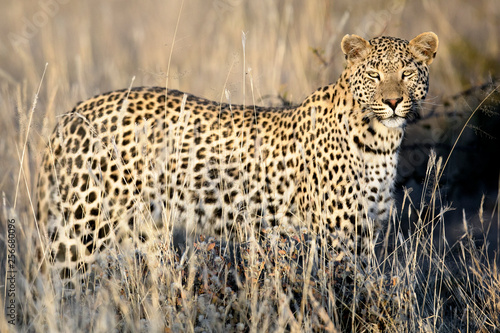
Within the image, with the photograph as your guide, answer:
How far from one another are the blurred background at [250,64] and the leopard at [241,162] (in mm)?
295

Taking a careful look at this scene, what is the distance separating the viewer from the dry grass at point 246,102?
14.1ft

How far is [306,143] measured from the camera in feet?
18.2

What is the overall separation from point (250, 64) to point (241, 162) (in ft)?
14.8

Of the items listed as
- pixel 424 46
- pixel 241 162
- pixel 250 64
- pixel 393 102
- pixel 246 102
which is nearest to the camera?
pixel 393 102

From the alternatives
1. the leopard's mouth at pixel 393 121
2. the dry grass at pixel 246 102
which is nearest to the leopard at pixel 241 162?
the leopard's mouth at pixel 393 121

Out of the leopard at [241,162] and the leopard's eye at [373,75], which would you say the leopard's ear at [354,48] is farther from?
the leopard's eye at [373,75]

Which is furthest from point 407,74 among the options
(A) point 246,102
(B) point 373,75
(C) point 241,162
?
(A) point 246,102

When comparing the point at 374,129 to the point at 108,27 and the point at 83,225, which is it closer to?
the point at 83,225

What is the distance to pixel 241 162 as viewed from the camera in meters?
5.60

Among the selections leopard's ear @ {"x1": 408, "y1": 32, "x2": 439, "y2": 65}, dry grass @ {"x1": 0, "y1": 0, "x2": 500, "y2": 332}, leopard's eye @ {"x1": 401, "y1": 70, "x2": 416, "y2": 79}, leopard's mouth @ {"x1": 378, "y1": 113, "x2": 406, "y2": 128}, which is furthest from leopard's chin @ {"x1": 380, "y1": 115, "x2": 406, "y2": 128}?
leopard's ear @ {"x1": 408, "y1": 32, "x2": 439, "y2": 65}

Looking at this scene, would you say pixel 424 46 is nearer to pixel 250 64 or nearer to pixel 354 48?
pixel 354 48

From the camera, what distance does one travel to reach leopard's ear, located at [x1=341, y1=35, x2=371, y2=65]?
528 centimetres

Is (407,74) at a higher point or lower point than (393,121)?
higher

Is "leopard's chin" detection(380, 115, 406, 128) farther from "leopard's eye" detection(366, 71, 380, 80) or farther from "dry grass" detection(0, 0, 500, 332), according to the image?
"dry grass" detection(0, 0, 500, 332)
